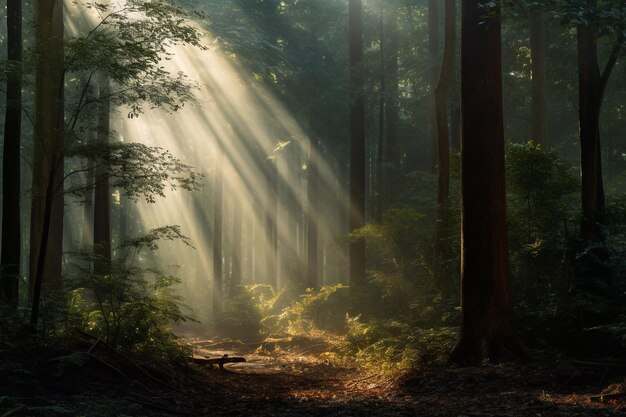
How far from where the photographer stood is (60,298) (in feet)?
34.8

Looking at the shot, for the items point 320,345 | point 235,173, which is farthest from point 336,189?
point 320,345

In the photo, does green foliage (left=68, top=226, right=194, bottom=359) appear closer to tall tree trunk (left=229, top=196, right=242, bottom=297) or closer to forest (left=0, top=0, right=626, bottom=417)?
forest (left=0, top=0, right=626, bottom=417)

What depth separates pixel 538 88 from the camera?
1956cm

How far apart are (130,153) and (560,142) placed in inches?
1105

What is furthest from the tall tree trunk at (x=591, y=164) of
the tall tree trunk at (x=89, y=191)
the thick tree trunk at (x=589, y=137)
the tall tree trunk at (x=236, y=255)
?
the tall tree trunk at (x=236, y=255)

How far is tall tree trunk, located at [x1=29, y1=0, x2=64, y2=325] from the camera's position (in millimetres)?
9188

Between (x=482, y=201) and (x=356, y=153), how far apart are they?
13268 millimetres

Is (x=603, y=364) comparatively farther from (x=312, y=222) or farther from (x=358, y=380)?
(x=312, y=222)

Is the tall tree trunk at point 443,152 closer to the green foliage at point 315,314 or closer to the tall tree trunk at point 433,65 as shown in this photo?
the green foliage at point 315,314

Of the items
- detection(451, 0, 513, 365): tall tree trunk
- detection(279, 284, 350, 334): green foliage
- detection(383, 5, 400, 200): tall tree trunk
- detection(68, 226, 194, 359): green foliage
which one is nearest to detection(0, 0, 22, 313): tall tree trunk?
detection(68, 226, 194, 359): green foliage

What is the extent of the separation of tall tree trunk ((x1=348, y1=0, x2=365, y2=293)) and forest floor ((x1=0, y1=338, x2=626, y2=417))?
12.0 m

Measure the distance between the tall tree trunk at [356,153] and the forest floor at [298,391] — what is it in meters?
12.0

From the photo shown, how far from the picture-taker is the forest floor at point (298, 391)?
6918mm

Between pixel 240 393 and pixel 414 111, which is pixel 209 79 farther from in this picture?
pixel 240 393
